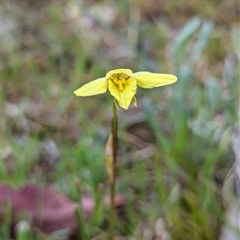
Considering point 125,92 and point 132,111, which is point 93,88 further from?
point 132,111

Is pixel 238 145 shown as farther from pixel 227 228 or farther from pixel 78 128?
pixel 78 128

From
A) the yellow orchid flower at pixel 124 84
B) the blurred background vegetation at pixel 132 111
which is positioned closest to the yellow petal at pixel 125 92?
the yellow orchid flower at pixel 124 84

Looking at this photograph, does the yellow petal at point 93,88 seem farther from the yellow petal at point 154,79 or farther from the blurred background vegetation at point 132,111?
the blurred background vegetation at point 132,111

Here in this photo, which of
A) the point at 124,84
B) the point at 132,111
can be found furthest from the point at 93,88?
the point at 132,111

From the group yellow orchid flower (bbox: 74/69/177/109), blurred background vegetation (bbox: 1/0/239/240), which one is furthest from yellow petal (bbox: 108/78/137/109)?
blurred background vegetation (bbox: 1/0/239/240)

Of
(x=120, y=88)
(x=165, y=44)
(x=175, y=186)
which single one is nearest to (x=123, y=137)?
(x=175, y=186)

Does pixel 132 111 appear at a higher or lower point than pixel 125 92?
lower
